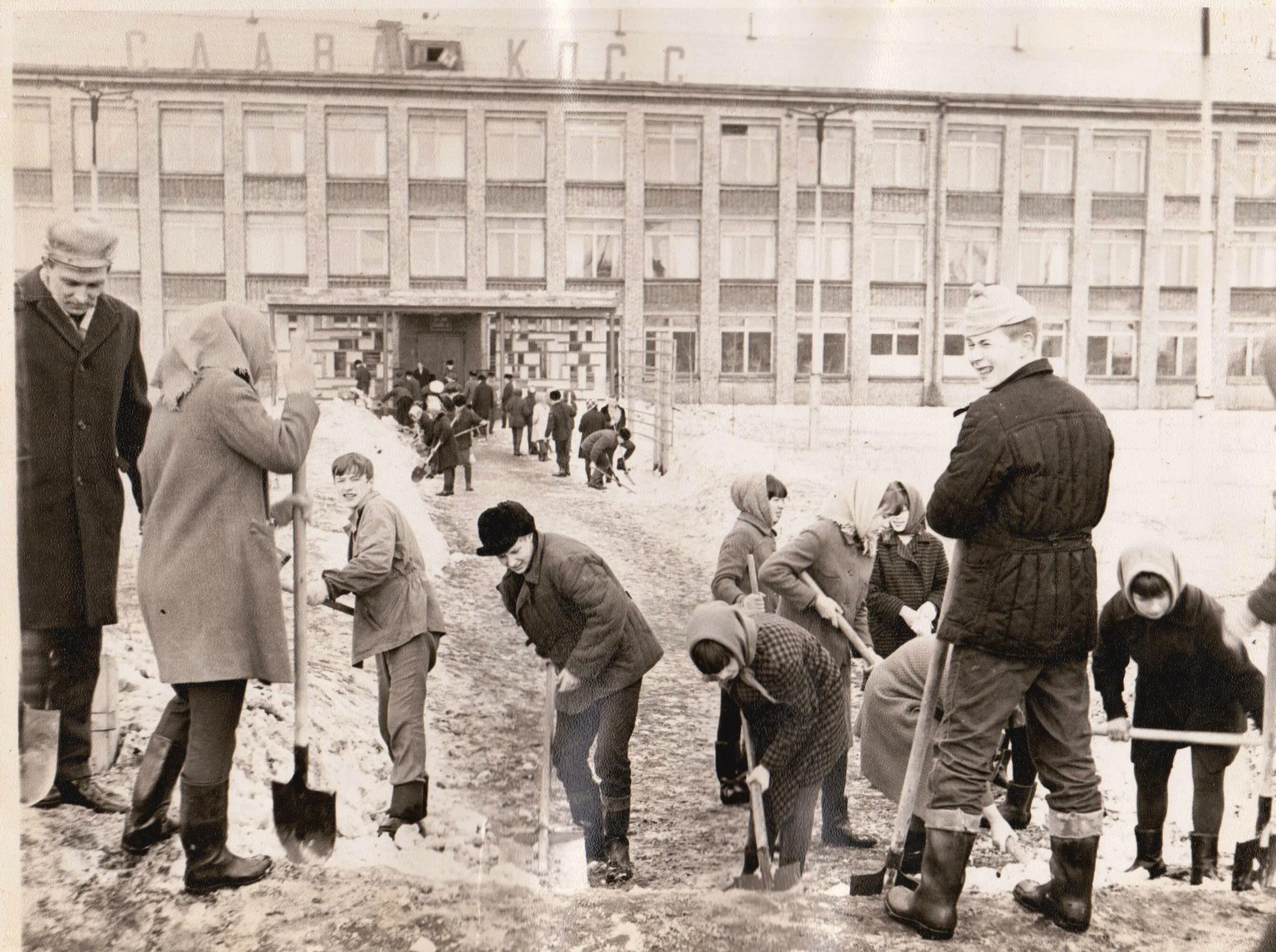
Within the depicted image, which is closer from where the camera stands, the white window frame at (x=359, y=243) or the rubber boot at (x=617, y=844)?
the rubber boot at (x=617, y=844)

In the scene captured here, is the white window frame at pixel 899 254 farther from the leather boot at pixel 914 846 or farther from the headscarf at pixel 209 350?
the headscarf at pixel 209 350

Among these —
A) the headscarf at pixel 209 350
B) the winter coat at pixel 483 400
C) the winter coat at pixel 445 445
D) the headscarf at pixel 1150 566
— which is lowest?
the headscarf at pixel 1150 566

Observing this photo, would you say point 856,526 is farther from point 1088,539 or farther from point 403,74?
point 403,74

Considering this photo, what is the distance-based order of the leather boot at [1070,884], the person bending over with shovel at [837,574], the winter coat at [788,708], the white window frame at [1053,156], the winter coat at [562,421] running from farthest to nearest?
the person bending over with shovel at [837,574], the white window frame at [1053,156], the winter coat at [562,421], the winter coat at [788,708], the leather boot at [1070,884]

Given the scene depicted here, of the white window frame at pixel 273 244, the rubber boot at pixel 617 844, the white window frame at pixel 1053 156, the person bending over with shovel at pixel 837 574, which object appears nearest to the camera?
the rubber boot at pixel 617 844

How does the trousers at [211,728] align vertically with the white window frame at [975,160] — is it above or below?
below

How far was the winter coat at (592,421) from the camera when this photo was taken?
11.7 feet

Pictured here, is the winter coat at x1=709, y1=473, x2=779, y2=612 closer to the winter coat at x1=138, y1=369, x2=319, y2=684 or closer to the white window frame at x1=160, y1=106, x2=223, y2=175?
the winter coat at x1=138, y1=369, x2=319, y2=684

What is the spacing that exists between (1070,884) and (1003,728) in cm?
47

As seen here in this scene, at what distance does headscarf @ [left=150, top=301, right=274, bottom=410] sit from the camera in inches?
112

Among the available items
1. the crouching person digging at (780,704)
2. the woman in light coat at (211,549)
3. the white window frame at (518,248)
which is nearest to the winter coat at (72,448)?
the woman in light coat at (211,549)

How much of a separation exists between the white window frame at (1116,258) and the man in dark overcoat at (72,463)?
3.21 meters

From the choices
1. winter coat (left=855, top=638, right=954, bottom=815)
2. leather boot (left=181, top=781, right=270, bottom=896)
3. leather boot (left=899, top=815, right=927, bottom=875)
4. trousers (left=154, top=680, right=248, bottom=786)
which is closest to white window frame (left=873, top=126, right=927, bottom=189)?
winter coat (left=855, top=638, right=954, bottom=815)

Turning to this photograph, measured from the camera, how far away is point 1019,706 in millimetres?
3164
